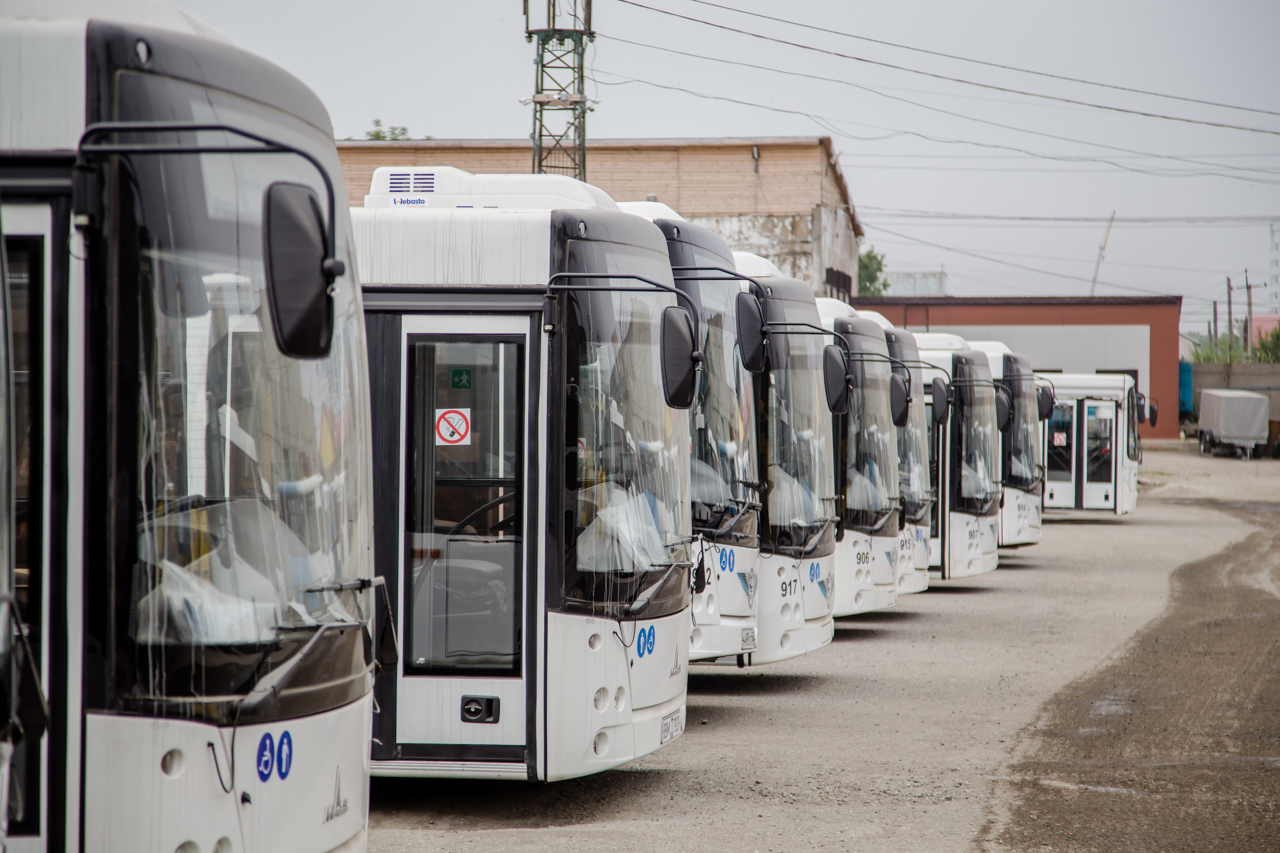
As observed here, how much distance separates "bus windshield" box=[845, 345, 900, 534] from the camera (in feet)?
42.5

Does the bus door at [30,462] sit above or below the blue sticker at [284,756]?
above

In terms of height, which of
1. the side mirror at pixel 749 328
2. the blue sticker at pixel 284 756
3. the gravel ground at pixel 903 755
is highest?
the side mirror at pixel 749 328

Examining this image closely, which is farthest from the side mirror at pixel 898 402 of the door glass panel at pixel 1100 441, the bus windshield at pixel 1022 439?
the door glass panel at pixel 1100 441

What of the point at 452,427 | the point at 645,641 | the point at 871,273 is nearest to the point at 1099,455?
the point at 645,641

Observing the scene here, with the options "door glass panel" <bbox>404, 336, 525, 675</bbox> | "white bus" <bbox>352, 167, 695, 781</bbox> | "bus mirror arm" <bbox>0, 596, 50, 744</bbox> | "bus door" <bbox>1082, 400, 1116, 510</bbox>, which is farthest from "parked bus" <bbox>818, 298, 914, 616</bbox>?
"bus door" <bbox>1082, 400, 1116, 510</bbox>

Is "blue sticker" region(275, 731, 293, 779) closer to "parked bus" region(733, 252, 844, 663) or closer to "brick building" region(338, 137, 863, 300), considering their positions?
"parked bus" region(733, 252, 844, 663)

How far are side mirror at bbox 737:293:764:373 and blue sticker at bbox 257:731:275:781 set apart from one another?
5.51 meters

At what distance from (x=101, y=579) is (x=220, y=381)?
0.62 m

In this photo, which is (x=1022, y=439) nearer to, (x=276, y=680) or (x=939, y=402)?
(x=939, y=402)

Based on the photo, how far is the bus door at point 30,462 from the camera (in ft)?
11.3

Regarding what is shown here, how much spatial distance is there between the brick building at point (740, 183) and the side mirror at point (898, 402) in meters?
25.7

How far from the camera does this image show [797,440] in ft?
33.6

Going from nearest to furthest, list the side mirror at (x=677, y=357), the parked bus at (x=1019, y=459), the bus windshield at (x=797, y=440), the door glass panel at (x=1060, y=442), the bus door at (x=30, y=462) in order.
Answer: the bus door at (x=30, y=462) < the side mirror at (x=677, y=357) < the bus windshield at (x=797, y=440) < the parked bus at (x=1019, y=459) < the door glass panel at (x=1060, y=442)

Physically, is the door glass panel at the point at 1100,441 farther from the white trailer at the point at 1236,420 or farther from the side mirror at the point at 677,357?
the white trailer at the point at 1236,420
